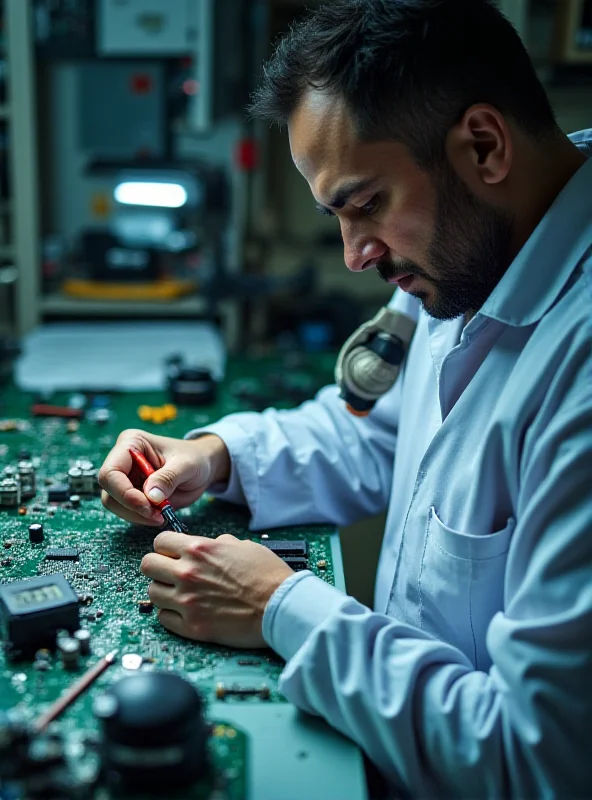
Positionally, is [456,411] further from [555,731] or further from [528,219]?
[555,731]

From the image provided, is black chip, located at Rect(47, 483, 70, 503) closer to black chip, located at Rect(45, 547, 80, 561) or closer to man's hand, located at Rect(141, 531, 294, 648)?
black chip, located at Rect(45, 547, 80, 561)

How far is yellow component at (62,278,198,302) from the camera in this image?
275 cm

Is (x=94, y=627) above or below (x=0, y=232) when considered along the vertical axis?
below

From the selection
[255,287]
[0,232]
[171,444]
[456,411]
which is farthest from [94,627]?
[0,232]

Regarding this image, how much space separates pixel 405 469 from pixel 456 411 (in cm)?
31

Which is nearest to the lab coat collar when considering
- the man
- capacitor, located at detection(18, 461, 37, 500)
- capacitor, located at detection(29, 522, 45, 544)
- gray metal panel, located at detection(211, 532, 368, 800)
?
the man

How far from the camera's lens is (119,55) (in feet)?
9.20

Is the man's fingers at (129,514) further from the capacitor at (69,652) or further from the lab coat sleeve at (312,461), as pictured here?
the capacitor at (69,652)

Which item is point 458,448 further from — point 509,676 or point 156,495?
point 156,495

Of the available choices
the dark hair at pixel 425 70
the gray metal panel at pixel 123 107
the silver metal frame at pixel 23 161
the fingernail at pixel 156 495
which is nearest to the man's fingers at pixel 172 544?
the fingernail at pixel 156 495

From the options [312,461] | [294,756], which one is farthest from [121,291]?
[294,756]

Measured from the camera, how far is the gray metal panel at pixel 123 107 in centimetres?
283

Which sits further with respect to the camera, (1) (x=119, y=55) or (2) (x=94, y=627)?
(1) (x=119, y=55)

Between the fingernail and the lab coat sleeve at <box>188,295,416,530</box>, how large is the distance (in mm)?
170
